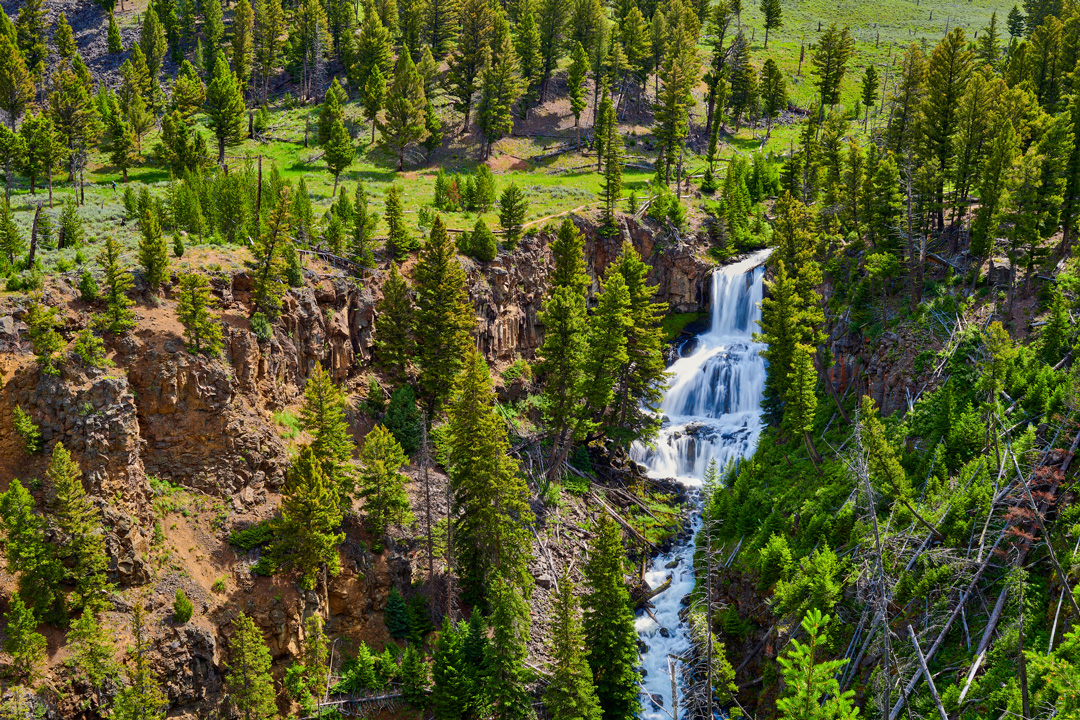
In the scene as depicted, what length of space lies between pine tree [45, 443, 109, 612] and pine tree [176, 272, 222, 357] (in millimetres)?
9046

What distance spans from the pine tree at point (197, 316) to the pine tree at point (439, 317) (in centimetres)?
1262

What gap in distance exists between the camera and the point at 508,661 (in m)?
42.1

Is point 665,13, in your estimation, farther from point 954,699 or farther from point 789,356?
point 954,699

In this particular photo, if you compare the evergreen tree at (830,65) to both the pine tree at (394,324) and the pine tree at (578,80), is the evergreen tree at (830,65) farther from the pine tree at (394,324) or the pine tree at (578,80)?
the pine tree at (394,324)

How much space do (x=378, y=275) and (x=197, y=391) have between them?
16.2 m

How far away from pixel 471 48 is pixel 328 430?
62342 millimetres

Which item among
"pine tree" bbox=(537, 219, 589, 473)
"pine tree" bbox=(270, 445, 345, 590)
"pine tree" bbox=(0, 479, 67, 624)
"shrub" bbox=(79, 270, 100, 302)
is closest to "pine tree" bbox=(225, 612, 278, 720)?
"pine tree" bbox=(270, 445, 345, 590)

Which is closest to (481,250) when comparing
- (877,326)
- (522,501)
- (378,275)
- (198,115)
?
(378,275)

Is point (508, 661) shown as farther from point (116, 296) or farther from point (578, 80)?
point (578, 80)

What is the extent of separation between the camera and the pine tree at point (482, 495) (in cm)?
4700

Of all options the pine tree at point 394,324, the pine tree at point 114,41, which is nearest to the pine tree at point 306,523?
the pine tree at point 394,324

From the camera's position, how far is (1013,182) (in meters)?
52.2

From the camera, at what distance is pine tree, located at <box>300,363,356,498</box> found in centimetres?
4631

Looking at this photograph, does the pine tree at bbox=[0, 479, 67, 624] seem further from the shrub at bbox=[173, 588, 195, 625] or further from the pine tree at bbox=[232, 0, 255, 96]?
the pine tree at bbox=[232, 0, 255, 96]
